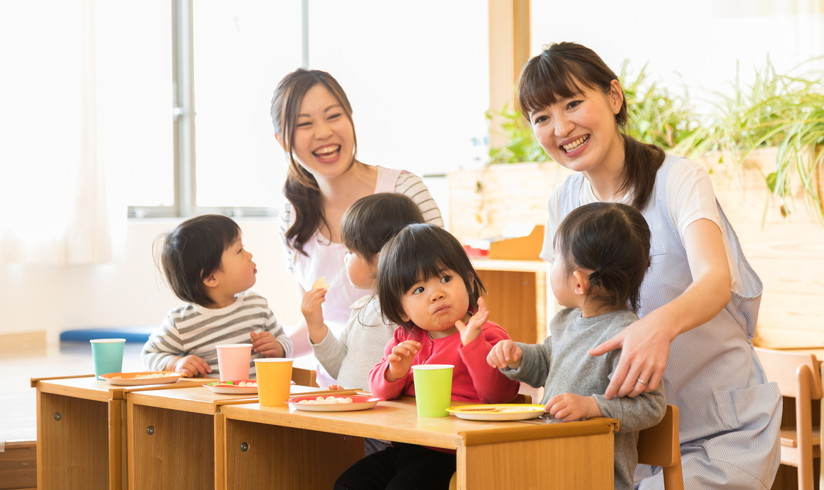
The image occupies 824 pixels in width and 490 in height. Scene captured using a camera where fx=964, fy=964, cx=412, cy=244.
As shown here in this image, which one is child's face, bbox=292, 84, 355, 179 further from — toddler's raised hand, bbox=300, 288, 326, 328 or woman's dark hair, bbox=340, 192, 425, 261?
toddler's raised hand, bbox=300, 288, 326, 328

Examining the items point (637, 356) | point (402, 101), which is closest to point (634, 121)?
point (637, 356)

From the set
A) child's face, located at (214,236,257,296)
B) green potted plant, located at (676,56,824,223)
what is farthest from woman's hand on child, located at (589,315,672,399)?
green potted plant, located at (676,56,824,223)

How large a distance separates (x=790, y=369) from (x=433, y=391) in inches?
60.2

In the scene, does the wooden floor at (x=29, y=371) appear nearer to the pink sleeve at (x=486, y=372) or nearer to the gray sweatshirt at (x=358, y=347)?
the gray sweatshirt at (x=358, y=347)

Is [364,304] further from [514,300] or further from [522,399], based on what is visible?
[514,300]

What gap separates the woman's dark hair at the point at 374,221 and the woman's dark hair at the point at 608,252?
0.61m

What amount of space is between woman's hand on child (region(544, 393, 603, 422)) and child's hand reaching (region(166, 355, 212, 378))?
3.34 feet

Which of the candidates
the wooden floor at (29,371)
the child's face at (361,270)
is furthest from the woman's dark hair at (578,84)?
the wooden floor at (29,371)

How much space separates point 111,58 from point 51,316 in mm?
1622

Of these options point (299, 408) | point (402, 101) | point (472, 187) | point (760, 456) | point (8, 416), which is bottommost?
point (8, 416)

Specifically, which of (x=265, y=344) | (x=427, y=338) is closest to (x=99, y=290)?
(x=265, y=344)

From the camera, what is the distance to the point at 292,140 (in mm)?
2457

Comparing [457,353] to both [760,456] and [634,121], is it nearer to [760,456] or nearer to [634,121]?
[760,456]

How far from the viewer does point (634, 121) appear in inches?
155
